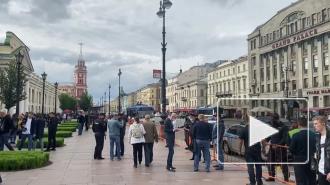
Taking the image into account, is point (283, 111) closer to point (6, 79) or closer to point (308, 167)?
point (308, 167)

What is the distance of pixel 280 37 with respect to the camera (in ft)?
265

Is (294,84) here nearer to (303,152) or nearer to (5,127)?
(5,127)

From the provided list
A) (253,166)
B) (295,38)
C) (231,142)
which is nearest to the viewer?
(253,166)

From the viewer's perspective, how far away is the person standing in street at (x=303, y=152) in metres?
8.55

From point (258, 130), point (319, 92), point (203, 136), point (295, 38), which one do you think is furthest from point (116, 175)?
point (295, 38)

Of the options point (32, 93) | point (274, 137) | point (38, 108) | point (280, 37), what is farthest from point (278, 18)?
point (274, 137)

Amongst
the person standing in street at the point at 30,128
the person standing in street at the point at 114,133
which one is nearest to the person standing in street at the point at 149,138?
the person standing in street at the point at 114,133

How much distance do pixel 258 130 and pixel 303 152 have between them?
3.87ft

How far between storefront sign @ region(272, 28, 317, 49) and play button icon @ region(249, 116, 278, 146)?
62.7 m

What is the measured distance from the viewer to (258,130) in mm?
9562

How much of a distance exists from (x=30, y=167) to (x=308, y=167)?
9.00 meters

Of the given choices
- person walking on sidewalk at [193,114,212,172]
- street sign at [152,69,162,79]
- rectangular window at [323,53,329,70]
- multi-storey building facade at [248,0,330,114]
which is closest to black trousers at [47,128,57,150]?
street sign at [152,69,162,79]

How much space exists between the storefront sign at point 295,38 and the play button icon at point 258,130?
62.7m

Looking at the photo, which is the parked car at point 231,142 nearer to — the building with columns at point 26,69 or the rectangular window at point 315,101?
the rectangular window at point 315,101
